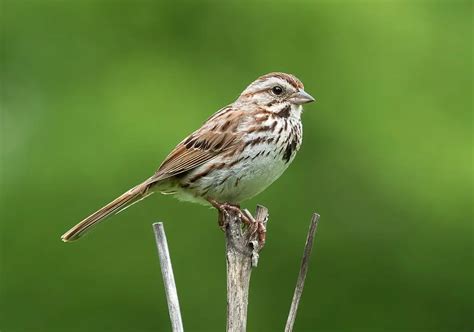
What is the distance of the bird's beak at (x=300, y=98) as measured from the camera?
5320 mm

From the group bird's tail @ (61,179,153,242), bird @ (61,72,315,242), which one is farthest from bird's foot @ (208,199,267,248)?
bird's tail @ (61,179,153,242)

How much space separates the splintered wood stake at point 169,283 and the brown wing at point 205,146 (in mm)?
1602

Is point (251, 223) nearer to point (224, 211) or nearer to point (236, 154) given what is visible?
point (224, 211)

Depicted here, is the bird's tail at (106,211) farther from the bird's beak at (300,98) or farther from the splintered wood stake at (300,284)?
the splintered wood stake at (300,284)

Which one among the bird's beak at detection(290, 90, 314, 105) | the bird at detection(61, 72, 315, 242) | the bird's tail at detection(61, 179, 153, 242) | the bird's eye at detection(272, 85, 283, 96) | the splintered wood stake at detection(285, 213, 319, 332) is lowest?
the splintered wood stake at detection(285, 213, 319, 332)

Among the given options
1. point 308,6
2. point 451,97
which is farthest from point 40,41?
point 451,97

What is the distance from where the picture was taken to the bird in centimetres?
509

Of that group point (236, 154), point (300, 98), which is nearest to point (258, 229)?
point (236, 154)

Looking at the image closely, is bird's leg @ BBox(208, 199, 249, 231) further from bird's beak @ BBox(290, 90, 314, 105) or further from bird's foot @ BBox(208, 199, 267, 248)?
bird's beak @ BBox(290, 90, 314, 105)

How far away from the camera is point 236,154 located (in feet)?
16.8

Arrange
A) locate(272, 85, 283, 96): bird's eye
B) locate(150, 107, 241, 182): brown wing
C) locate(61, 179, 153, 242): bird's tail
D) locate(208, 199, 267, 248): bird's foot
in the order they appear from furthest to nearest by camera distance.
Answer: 1. locate(272, 85, 283, 96): bird's eye
2. locate(150, 107, 241, 182): brown wing
3. locate(61, 179, 153, 242): bird's tail
4. locate(208, 199, 267, 248): bird's foot

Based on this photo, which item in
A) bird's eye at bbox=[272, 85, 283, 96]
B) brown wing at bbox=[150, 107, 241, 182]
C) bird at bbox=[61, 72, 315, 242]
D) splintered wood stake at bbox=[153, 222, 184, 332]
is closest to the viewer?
splintered wood stake at bbox=[153, 222, 184, 332]

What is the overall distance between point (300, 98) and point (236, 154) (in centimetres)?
55

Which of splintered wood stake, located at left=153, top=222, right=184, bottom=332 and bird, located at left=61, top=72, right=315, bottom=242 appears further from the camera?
bird, located at left=61, top=72, right=315, bottom=242
